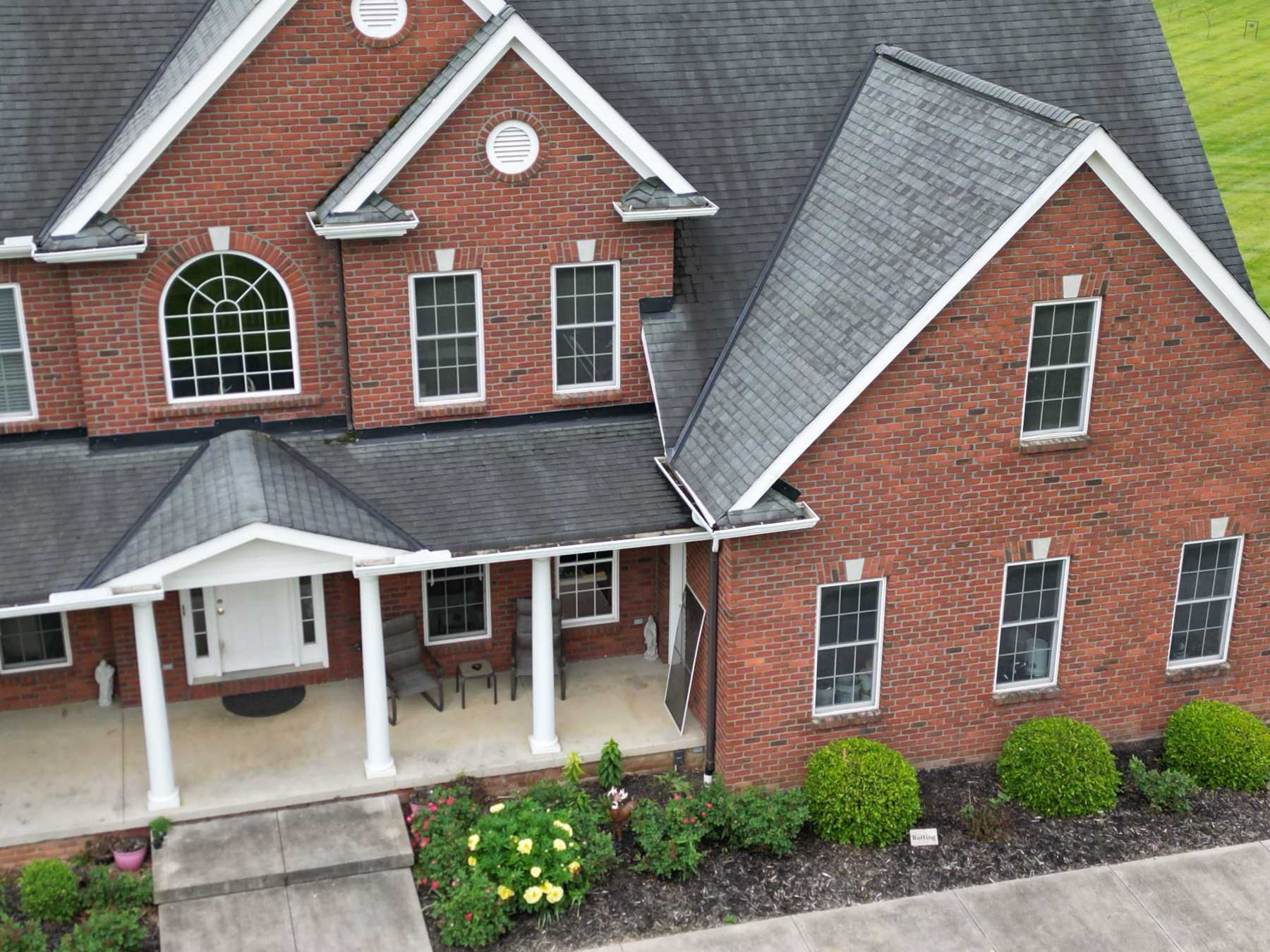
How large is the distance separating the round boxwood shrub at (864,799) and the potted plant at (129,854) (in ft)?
25.5

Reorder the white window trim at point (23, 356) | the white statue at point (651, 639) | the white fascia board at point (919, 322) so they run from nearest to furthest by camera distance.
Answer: the white fascia board at point (919, 322) < the white window trim at point (23, 356) < the white statue at point (651, 639)

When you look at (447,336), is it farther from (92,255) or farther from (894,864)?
(894,864)

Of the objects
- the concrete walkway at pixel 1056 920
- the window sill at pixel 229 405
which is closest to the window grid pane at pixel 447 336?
the window sill at pixel 229 405

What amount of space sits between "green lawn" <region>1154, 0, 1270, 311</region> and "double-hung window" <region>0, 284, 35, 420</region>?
26.6 m

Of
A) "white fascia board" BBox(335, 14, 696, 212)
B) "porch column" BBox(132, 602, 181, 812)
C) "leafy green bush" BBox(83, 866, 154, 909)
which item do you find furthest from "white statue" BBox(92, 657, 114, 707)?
"white fascia board" BBox(335, 14, 696, 212)

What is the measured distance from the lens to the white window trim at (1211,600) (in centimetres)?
1878

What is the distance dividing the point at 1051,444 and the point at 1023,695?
3.47m

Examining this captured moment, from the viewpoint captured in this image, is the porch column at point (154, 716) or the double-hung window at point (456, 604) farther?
the double-hung window at point (456, 604)

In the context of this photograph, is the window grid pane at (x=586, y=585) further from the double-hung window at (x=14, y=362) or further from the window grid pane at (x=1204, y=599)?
the window grid pane at (x=1204, y=599)

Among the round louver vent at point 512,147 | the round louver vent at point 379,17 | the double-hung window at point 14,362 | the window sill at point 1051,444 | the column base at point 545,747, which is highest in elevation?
the round louver vent at point 379,17

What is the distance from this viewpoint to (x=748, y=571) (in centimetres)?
1708

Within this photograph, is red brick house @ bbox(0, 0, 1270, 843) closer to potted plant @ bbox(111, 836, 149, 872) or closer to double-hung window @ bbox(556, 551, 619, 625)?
potted plant @ bbox(111, 836, 149, 872)

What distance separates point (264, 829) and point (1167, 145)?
15212mm

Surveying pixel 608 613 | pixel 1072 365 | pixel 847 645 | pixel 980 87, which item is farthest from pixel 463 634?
pixel 980 87
